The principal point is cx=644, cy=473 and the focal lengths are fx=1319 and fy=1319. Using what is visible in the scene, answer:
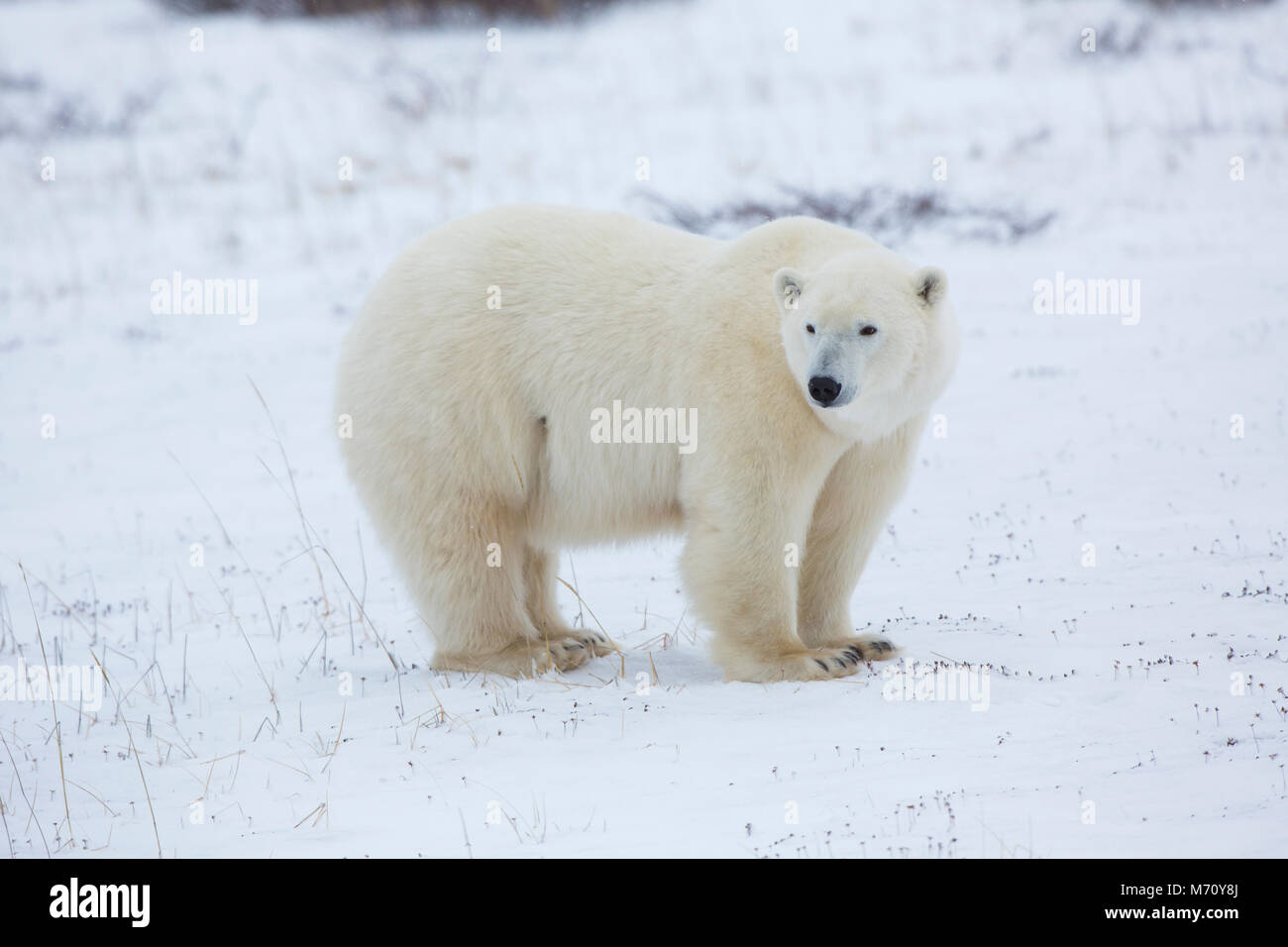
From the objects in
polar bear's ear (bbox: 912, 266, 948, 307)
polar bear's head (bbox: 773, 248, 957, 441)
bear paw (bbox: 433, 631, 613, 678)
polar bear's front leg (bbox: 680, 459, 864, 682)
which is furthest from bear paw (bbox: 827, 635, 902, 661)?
polar bear's ear (bbox: 912, 266, 948, 307)

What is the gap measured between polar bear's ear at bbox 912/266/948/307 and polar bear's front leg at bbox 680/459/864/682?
825 mm

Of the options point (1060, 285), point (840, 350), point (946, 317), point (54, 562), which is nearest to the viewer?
point (840, 350)

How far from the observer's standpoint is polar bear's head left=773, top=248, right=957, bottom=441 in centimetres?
458

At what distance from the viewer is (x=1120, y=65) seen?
57.3 ft

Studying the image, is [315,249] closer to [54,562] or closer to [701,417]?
[54,562]

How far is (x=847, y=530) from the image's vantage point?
5.37 metres

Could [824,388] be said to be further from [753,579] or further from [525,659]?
[525,659]

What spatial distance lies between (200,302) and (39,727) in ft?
31.9

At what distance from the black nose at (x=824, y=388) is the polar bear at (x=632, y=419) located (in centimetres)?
23

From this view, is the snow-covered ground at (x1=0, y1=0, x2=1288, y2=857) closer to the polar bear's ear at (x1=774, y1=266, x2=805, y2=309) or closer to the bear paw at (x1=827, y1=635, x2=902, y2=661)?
the bear paw at (x1=827, y1=635, x2=902, y2=661)

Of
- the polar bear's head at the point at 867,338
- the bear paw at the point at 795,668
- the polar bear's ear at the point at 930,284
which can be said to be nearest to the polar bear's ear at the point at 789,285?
the polar bear's head at the point at 867,338

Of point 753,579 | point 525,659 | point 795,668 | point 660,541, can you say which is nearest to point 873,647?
point 795,668

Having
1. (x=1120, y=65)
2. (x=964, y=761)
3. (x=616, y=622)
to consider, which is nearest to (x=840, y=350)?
(x=964, y=761)

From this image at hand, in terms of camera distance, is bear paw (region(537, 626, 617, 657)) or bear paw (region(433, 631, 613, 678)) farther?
bear paw (region(537, 626, 617, 657))
